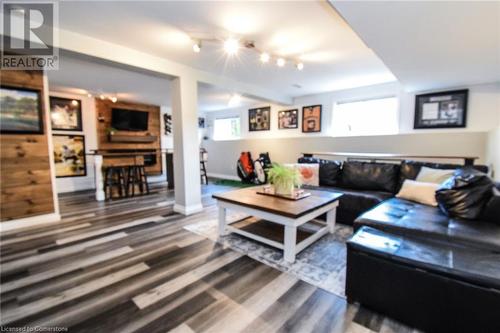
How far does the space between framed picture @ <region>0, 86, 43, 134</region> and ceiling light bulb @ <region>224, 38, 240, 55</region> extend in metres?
A: 2.78

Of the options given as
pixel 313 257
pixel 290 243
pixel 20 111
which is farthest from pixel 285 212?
pixel 20 111

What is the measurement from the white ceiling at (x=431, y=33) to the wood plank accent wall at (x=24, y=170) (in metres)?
4.05

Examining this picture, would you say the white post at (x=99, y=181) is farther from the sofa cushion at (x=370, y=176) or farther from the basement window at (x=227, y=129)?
the sofa cushion at (x=370, y=176)

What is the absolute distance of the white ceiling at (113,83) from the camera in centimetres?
361

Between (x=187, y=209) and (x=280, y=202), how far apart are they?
1816 millimetres

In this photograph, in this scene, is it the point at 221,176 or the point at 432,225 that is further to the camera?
the point at 221,176

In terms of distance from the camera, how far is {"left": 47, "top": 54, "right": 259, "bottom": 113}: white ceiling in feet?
Result: 11.8

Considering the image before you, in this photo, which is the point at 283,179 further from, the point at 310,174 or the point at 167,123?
the point at 167,123

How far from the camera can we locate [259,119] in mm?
6695

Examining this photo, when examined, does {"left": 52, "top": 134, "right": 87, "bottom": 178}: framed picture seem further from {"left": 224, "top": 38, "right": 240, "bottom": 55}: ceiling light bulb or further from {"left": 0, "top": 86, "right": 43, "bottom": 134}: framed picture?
{"left": 224, "top": 38, "right": 240, "bottom": 55}: ceiling light bulb

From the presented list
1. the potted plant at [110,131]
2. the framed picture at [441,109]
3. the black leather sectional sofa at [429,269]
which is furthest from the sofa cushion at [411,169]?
the potted plant at [110,131]

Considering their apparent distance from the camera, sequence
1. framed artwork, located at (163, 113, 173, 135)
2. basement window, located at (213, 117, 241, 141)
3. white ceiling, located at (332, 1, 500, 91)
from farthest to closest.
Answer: basement window, located at (213, 117, 241, 141)
framed artwork, located at (163, 113, 173, 135)
white ceiling, located at (332, 1, 500, 91)

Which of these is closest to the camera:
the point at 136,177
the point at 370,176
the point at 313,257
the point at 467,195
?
the point at 467,195

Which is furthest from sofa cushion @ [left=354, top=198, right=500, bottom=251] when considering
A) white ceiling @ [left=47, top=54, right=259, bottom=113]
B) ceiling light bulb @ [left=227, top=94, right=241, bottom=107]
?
ceiling light bulb @ [left=227, top=94, right=241, bottom=107]
